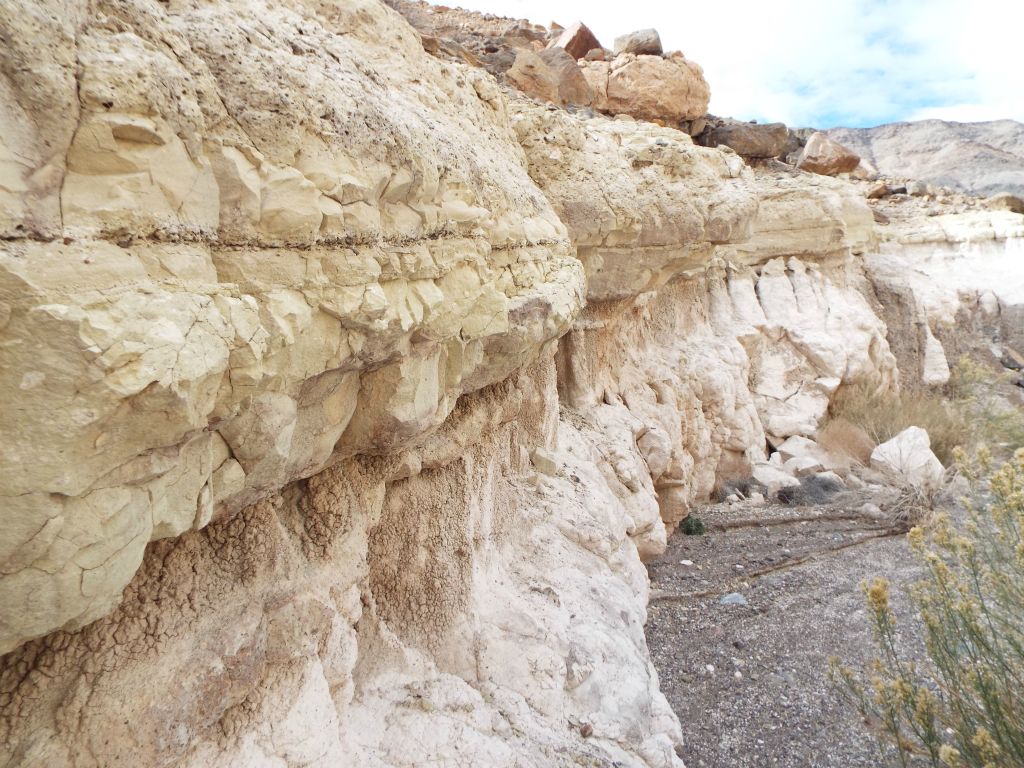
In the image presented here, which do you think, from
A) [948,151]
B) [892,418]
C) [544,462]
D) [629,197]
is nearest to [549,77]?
[629,197]

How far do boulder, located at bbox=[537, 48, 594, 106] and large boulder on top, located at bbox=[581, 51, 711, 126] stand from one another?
6.46ft

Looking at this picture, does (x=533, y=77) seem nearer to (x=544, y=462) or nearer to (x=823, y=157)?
(x=544, y=462)

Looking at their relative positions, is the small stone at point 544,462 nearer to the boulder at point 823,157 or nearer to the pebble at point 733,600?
the pebble at point 733,600

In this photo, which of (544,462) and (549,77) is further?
Result: (549,77)

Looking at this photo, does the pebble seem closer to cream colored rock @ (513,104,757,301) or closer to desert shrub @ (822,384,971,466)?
cream colored rock @ (513,104,757,301)

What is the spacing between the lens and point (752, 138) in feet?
35.7

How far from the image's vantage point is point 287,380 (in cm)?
138

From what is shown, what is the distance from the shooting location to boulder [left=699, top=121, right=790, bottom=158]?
35.6 ft

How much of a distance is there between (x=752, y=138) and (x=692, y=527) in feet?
26.3

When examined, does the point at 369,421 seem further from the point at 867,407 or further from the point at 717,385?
the point at 867,407

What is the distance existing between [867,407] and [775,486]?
2.37 metres

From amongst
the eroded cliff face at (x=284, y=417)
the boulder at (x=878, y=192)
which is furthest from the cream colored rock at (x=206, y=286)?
the boulder at (x=878, y=192)

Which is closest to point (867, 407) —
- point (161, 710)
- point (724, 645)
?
point (724, 645)

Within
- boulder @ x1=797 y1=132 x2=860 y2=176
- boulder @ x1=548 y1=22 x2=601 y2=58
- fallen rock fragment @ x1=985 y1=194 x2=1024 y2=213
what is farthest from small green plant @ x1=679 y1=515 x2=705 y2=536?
fallen rock fragment @ x1=985 y1=194 x2=1024 y2=213
